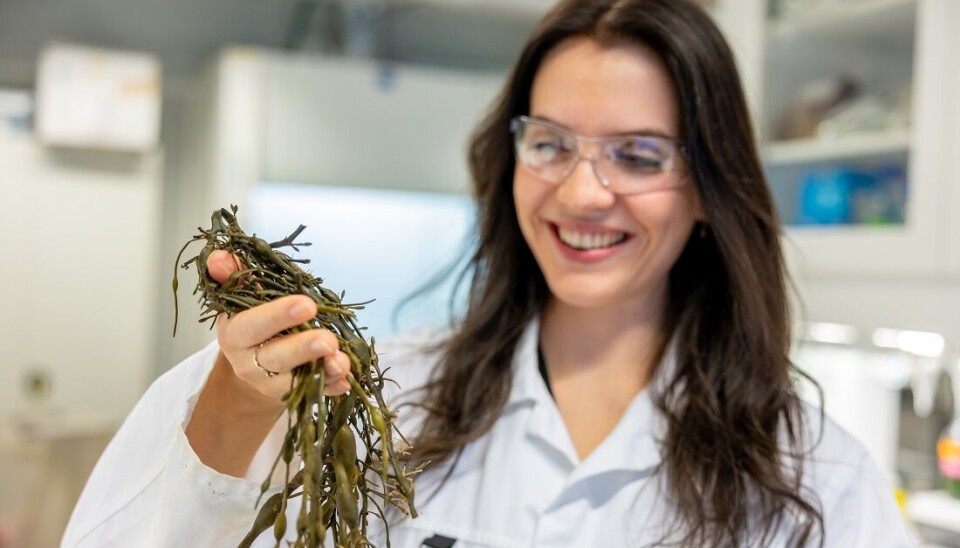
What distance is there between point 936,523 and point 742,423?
0.96 m

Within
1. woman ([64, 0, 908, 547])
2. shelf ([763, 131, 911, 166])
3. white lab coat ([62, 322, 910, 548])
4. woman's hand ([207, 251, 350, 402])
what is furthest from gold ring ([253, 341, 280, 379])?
shelf ([763, 131, 911, 166])

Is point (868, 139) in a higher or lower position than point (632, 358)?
higher

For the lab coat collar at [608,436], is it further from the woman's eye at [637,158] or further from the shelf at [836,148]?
the shelf at [836,148]

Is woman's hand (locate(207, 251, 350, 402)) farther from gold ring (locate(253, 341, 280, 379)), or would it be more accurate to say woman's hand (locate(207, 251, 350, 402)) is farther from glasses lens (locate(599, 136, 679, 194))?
glasses lens (locate(599, 136, 679, 194))

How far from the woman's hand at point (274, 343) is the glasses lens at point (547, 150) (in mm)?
517

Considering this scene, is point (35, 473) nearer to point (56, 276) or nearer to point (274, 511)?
point (56, 276)

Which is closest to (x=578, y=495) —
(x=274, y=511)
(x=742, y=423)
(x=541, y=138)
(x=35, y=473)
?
(x=742, y=423)

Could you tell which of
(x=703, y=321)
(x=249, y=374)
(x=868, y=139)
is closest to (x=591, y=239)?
(x=703, y=321)

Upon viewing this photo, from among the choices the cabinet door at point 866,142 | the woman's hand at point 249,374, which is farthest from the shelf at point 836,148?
the woman's hand at point 249,374

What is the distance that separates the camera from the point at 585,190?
100 cm

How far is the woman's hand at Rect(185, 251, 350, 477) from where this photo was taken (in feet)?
1.77

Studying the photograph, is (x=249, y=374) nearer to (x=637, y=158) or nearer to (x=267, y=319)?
(x=267, y=319)

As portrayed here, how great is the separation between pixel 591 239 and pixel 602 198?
0.05 meters

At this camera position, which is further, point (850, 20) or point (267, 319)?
point (850, 20)
